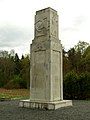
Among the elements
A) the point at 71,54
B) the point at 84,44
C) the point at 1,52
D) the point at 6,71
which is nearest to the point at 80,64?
the point at 71,54

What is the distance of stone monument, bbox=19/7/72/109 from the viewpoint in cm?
1536

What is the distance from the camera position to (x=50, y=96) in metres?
15.1

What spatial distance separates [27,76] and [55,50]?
119 ft

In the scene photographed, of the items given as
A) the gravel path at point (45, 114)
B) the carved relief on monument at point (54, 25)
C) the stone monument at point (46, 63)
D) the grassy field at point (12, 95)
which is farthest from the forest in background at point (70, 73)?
the gravel path at point (45, 114)

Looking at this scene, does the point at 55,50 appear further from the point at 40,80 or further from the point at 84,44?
the point at 84,44

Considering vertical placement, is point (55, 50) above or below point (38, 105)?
above

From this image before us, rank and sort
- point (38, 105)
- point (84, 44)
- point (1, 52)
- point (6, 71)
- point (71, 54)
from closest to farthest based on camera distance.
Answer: point (38, 105)
point (71, 54)
point (84, 44)
point (6, 71)
point (1, 52)

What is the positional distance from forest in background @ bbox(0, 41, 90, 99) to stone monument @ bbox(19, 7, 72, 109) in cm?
797

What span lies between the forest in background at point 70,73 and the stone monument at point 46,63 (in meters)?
7.97

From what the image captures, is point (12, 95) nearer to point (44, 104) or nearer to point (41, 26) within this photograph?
point (41, 26)

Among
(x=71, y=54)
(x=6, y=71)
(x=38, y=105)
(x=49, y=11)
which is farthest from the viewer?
(x=6, y=71)

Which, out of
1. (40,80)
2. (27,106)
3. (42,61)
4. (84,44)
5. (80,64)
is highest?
(84,44)

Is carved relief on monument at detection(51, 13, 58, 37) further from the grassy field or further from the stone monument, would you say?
the grassy field

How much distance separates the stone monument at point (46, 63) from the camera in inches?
605
